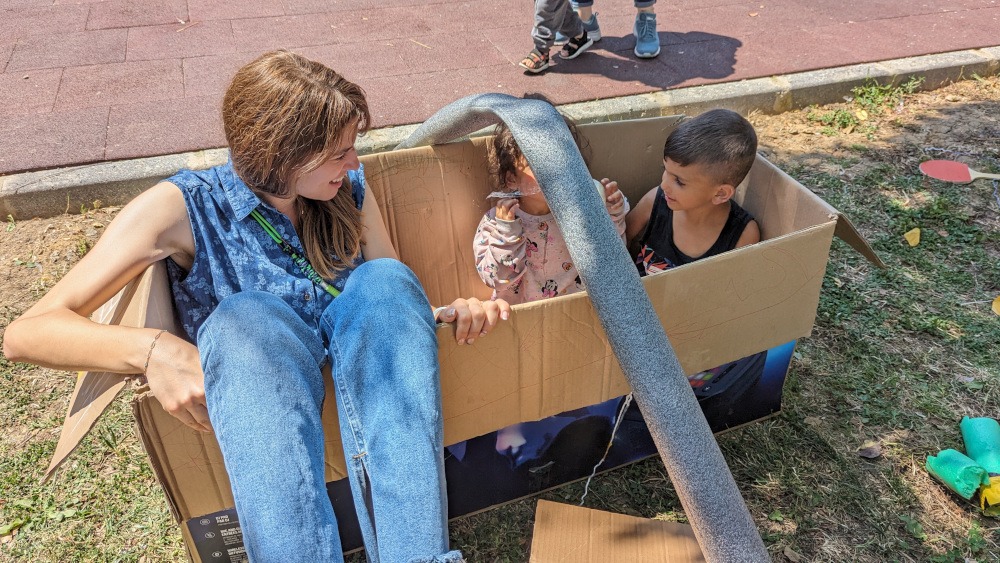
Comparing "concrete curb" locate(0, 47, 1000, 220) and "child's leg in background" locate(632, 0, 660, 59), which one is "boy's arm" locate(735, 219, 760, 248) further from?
"child's leg in background" locate(632, 0, 660, 59)

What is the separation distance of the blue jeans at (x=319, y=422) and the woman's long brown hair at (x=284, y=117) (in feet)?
0.97

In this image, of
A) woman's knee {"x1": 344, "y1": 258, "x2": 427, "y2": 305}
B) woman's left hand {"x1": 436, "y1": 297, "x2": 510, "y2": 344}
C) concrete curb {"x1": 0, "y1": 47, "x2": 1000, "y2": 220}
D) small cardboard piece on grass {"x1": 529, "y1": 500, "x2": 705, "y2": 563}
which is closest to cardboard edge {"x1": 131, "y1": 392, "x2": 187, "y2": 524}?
woman's knee {"x1": 344, "y1": 258, "x2": 427, "y2": 305}

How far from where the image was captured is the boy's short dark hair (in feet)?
6.79

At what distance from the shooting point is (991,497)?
1882 millimetres

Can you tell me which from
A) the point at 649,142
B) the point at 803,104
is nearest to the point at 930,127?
the point at 803,104

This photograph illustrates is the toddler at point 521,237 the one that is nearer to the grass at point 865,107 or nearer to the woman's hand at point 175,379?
the woman's hand at point 175,379

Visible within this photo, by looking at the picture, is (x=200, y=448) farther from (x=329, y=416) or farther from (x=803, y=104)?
(x=803, y=104)

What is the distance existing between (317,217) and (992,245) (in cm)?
250

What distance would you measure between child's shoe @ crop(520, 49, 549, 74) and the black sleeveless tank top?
1.83 metres

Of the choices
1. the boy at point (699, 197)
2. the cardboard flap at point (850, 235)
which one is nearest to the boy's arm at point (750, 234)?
the boy at point (699, 197)

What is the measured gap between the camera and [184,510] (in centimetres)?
154

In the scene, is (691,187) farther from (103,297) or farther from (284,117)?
(103,297)

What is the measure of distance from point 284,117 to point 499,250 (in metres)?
0.84

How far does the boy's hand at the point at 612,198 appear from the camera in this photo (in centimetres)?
219
